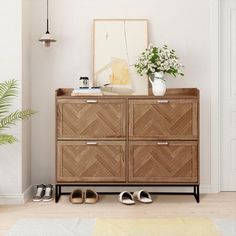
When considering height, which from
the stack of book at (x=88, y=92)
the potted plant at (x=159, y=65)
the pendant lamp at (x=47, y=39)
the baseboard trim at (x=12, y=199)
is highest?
the pendant lamp at (x=47, y=39)

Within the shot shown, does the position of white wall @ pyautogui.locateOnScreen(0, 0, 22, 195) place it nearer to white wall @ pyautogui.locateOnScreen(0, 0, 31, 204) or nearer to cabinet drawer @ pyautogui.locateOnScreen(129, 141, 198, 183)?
white wall @ pyautogui.locateOnScreen(0, 0, 31, 204)

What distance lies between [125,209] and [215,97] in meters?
1.56

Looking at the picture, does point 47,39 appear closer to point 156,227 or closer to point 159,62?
point 159,62

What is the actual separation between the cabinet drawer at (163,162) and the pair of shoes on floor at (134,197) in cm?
17

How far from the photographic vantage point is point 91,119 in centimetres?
492

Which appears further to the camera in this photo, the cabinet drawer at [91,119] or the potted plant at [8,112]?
the cabinet drawer at [91,119]

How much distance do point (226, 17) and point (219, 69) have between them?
558 millimetres

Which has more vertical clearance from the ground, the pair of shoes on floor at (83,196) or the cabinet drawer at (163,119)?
the cabinet drawer at (163,119)

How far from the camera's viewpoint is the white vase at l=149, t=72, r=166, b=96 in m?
5.04

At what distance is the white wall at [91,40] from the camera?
17.5ft

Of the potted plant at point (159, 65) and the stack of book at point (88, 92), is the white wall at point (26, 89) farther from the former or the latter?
the potted plant at point (159, 65)

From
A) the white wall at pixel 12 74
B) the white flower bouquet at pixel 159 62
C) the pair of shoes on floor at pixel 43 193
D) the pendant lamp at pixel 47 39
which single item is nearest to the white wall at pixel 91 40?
the pendant lamp at pixel 47 39

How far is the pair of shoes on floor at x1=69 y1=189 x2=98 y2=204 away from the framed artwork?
1.10 m

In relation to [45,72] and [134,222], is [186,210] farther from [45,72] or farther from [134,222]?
[45,72]
